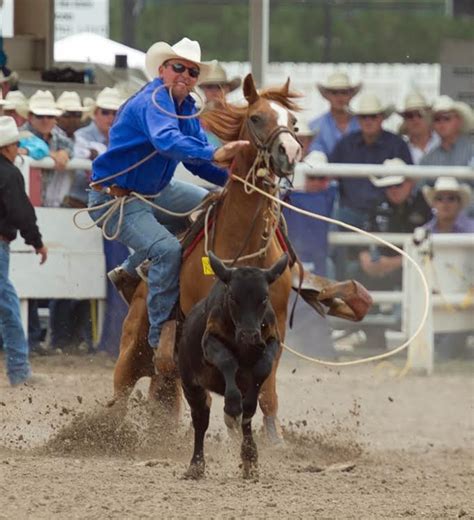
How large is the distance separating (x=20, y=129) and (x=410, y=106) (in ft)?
10.9

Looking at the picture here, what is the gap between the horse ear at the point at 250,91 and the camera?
8.16 metres

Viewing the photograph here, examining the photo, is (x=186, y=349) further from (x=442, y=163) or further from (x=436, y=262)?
(x=442, y=163)

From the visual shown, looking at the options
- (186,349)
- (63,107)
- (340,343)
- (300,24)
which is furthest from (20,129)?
(300,24)

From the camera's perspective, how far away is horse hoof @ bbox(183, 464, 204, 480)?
7.55 meters

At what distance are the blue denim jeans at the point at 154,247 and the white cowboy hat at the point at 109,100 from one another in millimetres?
3961

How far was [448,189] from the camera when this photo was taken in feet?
42.0

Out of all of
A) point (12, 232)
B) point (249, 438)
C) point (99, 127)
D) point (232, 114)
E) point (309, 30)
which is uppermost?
point (309, 30)

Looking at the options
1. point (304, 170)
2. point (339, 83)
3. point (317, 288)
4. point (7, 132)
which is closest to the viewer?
point (317, 288)

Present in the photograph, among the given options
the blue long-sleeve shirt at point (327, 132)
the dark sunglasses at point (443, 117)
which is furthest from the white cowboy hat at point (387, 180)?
the dark sunglasses at point (443, 117)

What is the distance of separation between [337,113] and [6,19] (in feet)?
9.48

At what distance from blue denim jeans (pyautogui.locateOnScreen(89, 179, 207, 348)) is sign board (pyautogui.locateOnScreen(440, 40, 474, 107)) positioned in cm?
601

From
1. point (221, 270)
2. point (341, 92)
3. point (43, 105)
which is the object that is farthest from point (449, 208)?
point (221, 270)

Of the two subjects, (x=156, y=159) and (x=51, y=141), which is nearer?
(x=156, y=159)

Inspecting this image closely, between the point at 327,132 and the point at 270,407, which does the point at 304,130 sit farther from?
the point at 270,407
